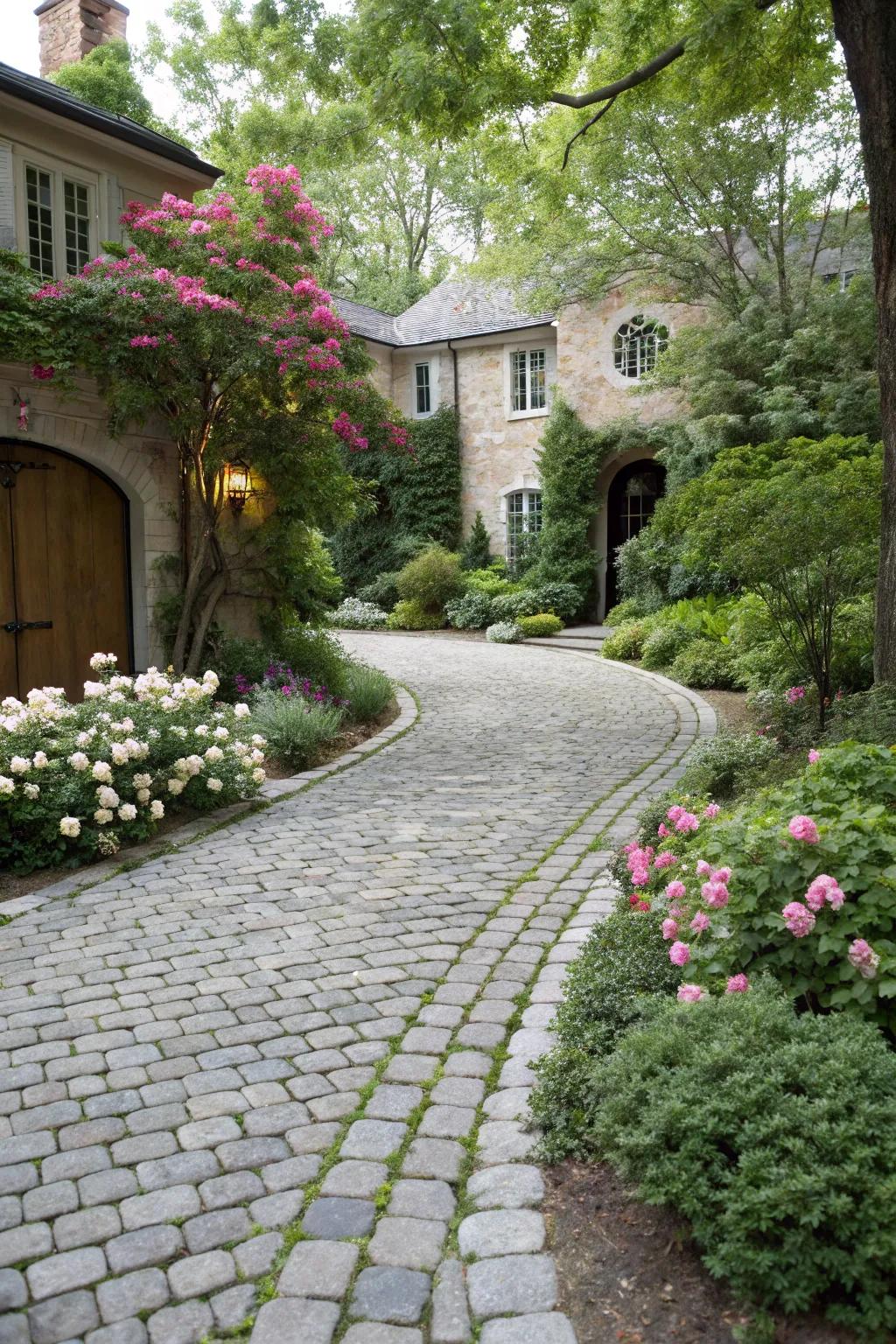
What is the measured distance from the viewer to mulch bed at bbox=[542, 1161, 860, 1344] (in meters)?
2.21

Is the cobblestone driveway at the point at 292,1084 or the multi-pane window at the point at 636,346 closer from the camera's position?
the cobblestone driveway at the point at 292,1084

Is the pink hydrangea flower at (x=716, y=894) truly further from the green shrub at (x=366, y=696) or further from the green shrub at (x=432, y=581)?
the green shrub at (x=432, y=581)

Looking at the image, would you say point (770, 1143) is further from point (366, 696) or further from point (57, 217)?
point (57, 217)

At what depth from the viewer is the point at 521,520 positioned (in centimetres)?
2275

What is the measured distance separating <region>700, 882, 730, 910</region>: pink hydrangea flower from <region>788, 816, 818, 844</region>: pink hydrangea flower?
286 millimetres

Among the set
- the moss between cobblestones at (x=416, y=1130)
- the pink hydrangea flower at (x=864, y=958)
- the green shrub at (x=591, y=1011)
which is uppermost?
the pink hydrangea flower at (x=864, y=958)

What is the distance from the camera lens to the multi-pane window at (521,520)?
73.8 ft

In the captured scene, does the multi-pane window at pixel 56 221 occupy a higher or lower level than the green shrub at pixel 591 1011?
higher

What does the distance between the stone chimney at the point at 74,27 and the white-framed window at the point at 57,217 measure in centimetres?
842

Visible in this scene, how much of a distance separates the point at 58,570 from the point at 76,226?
359 cm

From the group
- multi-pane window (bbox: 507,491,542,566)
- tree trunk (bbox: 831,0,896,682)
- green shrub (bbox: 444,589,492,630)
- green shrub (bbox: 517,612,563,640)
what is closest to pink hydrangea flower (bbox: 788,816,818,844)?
tree trunk (bbox: 831,0,896,682)

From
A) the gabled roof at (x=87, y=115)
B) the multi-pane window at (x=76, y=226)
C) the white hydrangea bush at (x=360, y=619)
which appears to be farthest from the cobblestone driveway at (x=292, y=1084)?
the white hydrangea bush at (x=360, y=619)

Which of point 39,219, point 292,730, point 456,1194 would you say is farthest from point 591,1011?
point 39,219

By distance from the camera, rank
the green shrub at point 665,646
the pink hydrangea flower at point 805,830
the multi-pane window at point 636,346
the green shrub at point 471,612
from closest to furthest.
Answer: the pink hydrangea flower at point 805,830 → the green shrub at point 665,646 → the multi-pane window at point 636,346 → the green shrub at point 471,612
